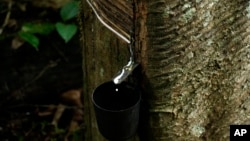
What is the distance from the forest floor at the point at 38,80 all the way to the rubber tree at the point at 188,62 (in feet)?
3.67

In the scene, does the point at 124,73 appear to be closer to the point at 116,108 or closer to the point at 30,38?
the point at 116,108

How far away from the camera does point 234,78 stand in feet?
4.63

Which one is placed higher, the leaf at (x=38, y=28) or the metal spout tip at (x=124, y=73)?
the leaf at (x=38, y=28)

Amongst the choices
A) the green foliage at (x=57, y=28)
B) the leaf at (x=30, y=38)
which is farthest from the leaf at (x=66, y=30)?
the leaf at (x=30, y=38)

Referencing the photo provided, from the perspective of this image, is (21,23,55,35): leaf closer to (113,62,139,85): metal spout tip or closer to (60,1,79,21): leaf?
(60,1,79,21): leaf

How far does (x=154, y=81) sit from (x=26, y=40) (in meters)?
1.32

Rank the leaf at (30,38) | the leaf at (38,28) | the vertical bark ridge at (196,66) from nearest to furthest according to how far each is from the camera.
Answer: the vertical bark ridge at (196,66) < the leaf at (30,38) < the leaf at (38,28)

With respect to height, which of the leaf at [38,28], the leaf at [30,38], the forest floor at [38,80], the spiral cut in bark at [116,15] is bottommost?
the forest floor at [38,80]

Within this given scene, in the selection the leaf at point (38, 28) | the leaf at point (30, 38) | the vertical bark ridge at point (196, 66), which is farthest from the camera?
the leaf at point (38, 28)

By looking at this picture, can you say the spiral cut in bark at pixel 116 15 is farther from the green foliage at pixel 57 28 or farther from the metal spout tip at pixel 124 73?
the green foliage at pixel 57 28

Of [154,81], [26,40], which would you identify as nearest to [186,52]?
[154,81]

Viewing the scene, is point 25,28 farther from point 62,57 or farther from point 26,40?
point 62,57

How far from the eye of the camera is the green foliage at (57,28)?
8.10ft

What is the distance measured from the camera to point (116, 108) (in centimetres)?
138
